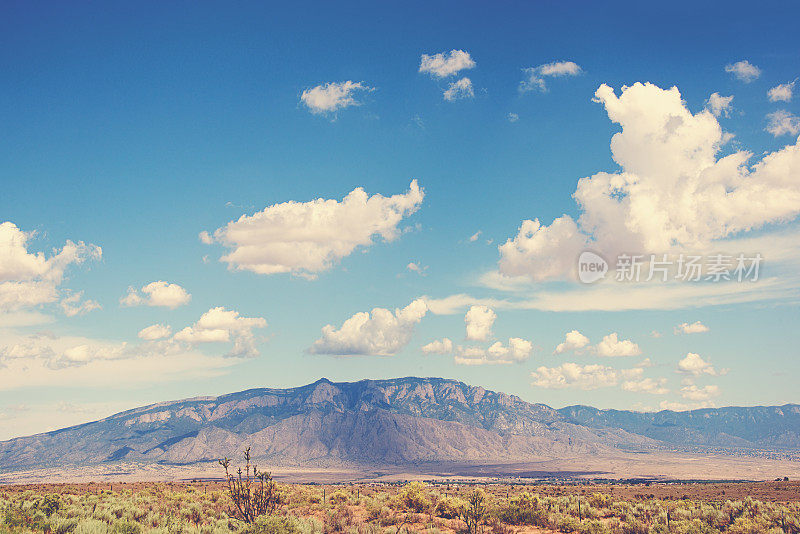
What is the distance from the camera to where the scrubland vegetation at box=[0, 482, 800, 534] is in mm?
24219

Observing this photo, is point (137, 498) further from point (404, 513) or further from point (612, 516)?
point (612, 516)

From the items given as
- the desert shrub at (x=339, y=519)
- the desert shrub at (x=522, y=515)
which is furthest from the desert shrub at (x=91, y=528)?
the desert shrub at (x=522, y=515)

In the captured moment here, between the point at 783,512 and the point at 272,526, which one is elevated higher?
the point at 272,526

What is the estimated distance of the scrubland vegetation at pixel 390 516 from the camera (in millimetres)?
24219

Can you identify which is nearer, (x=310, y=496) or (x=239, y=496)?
(x=239, y=496)

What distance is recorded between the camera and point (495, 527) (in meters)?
30.9

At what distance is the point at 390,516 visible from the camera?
33.2 metres

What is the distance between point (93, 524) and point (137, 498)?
23.4 meters

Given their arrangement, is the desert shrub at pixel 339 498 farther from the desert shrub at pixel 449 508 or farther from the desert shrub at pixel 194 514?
the desert shrub at pixel 194 514

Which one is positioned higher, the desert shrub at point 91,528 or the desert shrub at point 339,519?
the desert shrub at point 91,528

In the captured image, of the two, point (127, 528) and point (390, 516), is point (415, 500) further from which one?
point (127, 528)

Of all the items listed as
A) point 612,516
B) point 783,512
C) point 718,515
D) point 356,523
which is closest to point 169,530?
point 356,523

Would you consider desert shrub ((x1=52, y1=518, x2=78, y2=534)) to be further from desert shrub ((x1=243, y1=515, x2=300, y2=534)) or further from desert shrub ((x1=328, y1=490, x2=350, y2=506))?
desert shrub ((x1=328, y1=490, x2=350, y2=506))

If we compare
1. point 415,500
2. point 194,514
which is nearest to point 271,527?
point 194,514
